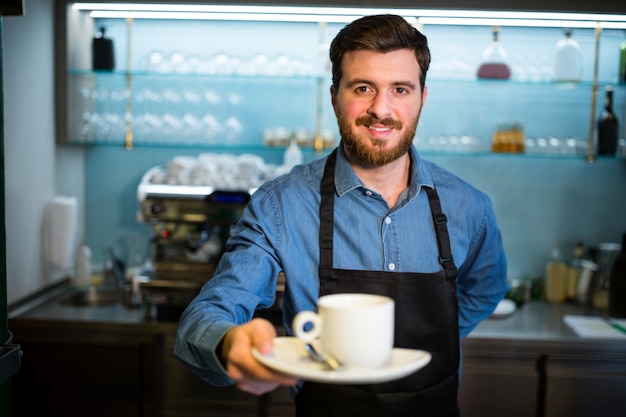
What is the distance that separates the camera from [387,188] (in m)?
1.81

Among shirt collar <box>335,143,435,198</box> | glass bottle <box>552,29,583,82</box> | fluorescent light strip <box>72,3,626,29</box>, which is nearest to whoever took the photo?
shirt collar <box>335,143,435,198</box>

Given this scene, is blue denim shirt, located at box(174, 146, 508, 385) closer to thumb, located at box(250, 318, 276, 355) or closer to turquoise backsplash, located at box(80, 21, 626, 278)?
thumb, located at box(250, 318, 276, 355)

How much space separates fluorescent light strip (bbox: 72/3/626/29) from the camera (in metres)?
3.10

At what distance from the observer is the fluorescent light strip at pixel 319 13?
Result: 3.10 m

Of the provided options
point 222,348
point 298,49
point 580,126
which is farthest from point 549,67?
point 222,348

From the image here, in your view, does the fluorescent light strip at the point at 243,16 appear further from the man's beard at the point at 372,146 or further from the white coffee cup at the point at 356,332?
the white coffee cup at the point at 356,332

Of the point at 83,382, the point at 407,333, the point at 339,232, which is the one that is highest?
the point at 339,232

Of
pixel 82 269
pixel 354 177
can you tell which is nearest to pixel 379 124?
pixel 354 177

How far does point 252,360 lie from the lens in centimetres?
103

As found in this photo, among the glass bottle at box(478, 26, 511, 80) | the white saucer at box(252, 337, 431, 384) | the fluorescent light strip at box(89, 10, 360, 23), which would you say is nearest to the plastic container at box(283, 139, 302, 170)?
the fluorescent light strip at box(89, 10, 360, 23)

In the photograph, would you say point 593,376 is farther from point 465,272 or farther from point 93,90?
point 93,90

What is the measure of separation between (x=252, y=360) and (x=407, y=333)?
0.76m

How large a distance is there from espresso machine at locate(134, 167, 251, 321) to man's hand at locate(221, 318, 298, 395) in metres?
1.91

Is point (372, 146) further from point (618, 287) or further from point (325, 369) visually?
point (618, 287)
